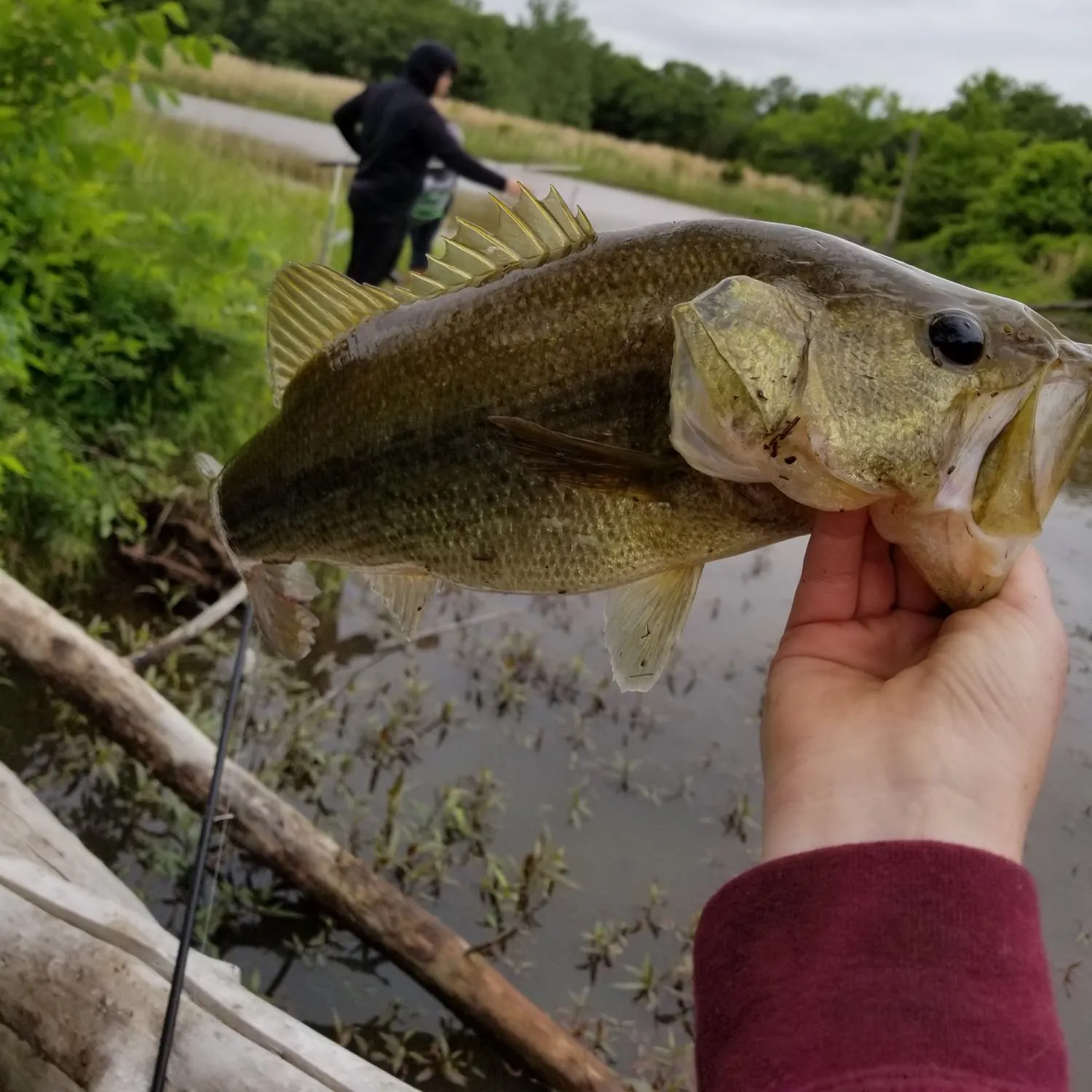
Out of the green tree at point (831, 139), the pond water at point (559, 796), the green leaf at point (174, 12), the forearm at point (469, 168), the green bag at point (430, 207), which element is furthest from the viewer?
the green tree at point (831, 139)

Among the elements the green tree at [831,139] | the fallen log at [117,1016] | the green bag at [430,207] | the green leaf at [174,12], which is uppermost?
the green tree at [831,139]

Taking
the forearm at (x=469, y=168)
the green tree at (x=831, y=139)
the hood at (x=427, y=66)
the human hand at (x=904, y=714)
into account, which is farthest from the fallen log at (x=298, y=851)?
the green tree at (x=831, y=139)

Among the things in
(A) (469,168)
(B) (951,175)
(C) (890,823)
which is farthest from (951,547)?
(B) (951,175)

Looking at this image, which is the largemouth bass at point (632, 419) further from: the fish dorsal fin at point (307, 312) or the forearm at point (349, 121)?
the forearm at point (349, 121)

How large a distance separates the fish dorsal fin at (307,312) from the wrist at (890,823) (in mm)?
1130

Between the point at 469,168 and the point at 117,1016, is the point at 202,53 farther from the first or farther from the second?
the point at 117,1016

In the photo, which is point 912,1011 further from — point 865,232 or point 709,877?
point 865,232

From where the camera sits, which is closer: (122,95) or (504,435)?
(504,435)

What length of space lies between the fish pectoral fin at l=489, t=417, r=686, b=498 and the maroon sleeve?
0.60m

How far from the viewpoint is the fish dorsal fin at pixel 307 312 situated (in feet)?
5.76

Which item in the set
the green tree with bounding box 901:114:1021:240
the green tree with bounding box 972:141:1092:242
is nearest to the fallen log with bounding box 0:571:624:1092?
the green tree with bounding box 972:141:1092:242

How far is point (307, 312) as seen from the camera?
1.80 m

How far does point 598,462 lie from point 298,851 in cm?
224

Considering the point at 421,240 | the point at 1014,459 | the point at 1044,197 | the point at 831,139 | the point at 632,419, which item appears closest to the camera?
the point at 1014,459
